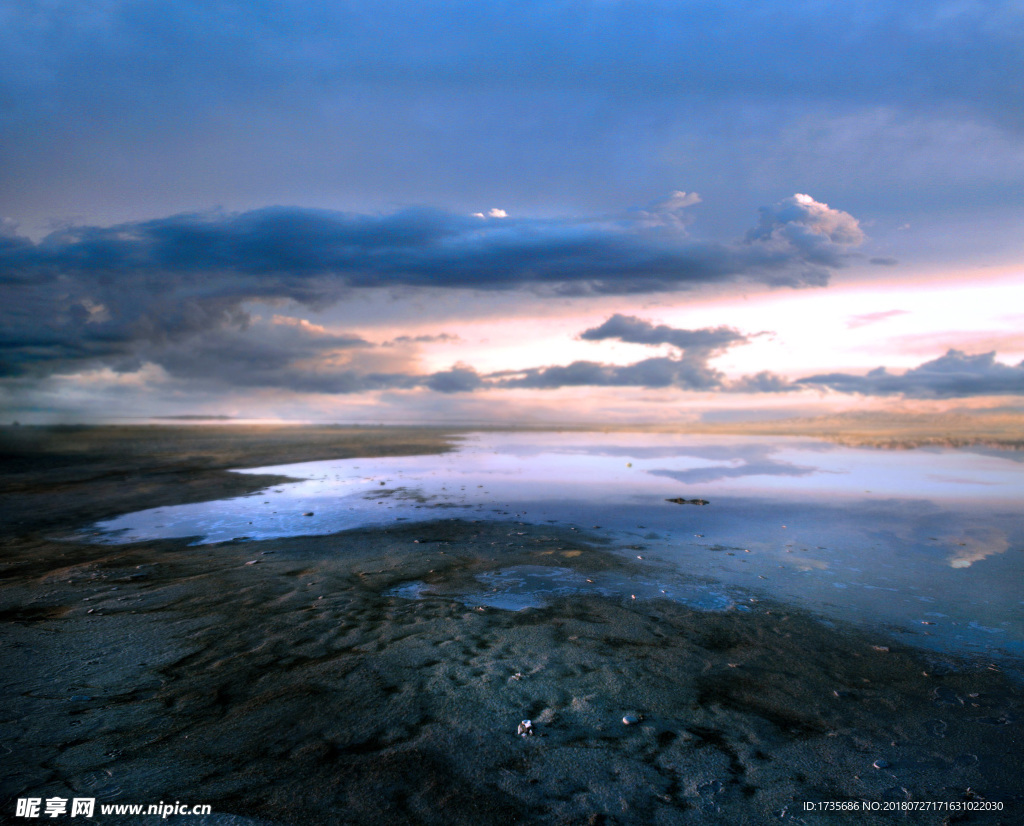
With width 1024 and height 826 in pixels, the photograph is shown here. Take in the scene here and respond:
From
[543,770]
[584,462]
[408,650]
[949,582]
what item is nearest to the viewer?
[543,770]

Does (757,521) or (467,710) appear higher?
(467,710)

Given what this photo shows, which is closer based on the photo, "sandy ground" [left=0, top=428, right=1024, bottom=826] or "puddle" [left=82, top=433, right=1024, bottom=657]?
"sandy ground" [left=0, top=428, right=1024, bottom=826]

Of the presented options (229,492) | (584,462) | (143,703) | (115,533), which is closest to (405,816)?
(143,703)

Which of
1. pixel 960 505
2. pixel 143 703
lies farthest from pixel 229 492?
pixel 960 505

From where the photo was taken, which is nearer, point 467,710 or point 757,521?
point 467,710

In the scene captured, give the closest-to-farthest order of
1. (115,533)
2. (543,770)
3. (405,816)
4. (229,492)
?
1. (405,816)
2. (543,770)
3. (115,533)
4. (229,492)

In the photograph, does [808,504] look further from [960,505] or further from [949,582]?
[949,582]

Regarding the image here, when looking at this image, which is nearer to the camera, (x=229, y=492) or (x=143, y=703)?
(x=143, y=703)

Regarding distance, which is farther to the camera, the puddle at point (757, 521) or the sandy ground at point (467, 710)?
the puddle at point (757, 521)
